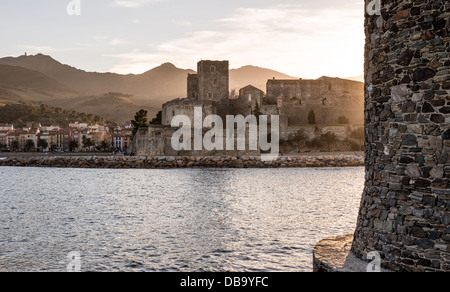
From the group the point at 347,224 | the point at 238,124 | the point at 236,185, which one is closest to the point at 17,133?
the point at 238,124

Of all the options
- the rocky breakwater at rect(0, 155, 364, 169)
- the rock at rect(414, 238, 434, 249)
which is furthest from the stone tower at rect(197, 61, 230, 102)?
the rock at rect(414, 238, 434, 249)

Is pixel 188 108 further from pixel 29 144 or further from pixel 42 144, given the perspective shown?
pixel 29 144

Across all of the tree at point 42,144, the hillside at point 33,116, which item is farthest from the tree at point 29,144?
the hillside at point 33,116

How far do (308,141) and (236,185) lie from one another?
25437 millimetres

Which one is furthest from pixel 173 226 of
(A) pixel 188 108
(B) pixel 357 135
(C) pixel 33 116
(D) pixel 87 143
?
(C) pixel 33 116

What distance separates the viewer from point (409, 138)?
14.9 feet

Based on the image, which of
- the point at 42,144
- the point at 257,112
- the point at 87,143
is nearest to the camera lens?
the point at 257,112

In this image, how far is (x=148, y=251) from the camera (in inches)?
369

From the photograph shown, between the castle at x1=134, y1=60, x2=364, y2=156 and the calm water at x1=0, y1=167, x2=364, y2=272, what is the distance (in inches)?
805

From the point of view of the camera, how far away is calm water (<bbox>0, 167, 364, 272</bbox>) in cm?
861

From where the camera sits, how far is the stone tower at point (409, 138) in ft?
14.2

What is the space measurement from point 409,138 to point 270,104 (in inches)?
1886

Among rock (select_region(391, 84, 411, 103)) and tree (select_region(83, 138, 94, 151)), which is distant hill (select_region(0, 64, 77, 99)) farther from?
rock (select_region(391, 84, 411, 103))
